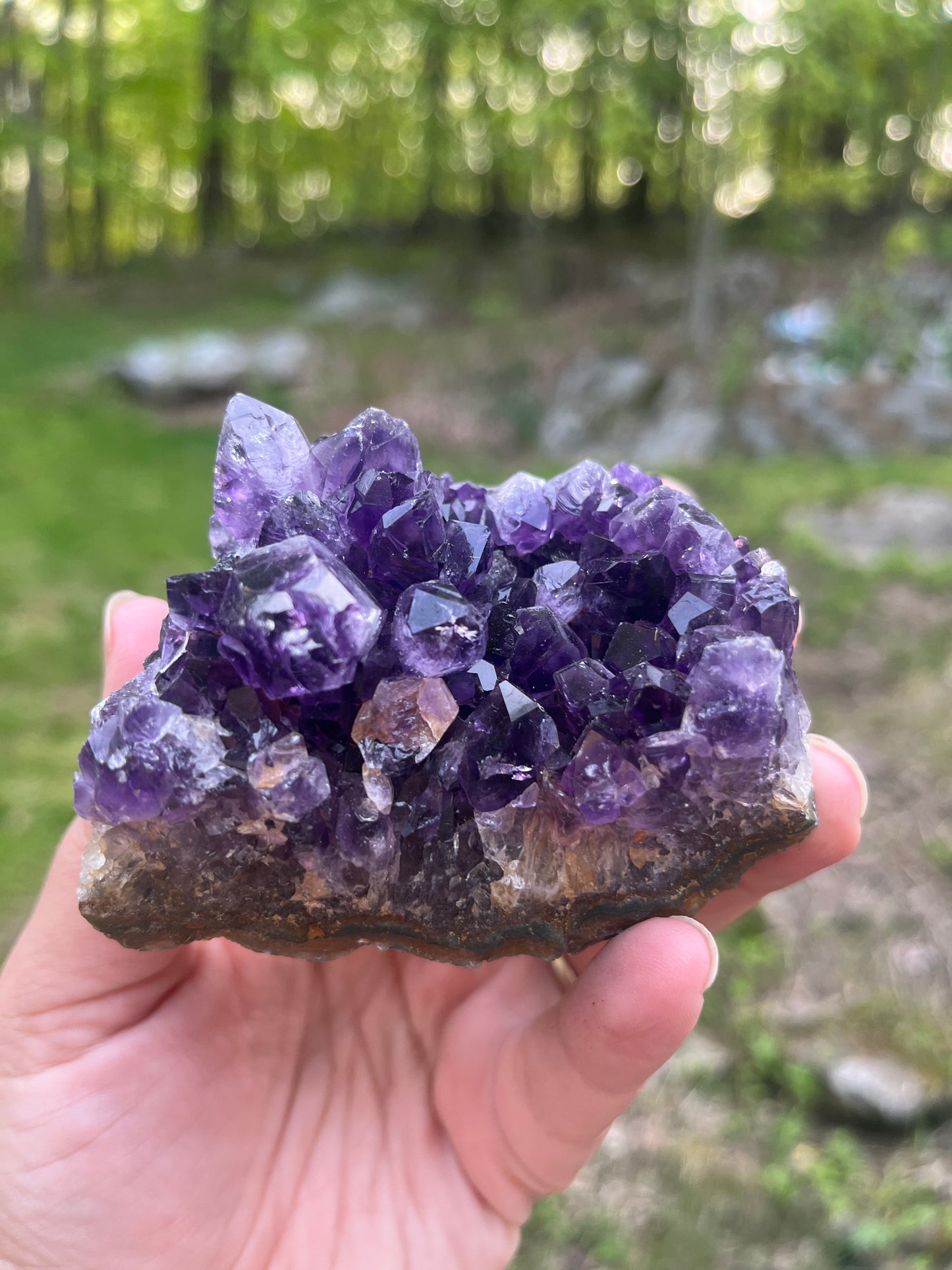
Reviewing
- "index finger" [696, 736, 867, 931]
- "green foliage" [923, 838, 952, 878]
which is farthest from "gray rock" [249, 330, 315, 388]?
"index finger" [696, 736, 867, 931]

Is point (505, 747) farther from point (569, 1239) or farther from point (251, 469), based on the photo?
point (569, 1239)

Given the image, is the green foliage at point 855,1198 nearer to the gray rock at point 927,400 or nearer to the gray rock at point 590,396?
the gray rock at point 927,400

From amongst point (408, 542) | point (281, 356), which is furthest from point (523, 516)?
point (281, 356)

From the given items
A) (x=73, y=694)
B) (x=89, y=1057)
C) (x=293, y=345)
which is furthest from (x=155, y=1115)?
(x=293, y=345)

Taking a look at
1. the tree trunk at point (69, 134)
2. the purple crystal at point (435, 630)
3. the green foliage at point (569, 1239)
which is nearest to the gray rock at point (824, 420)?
the green foliage at point (569, 1239)

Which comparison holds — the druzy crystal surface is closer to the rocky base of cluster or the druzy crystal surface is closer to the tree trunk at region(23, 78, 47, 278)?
the rocky base of cluster

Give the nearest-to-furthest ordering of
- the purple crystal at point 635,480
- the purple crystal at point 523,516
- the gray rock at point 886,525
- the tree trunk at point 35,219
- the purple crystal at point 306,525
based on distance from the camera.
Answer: the purple crystal at point 306,525, the purple crystal at point 523,516, the purple crystal at point 635,480, the gray rock at point 886,525, the tree trunk at point 35,219

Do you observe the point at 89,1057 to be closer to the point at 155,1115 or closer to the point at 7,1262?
the point at 155,1115
